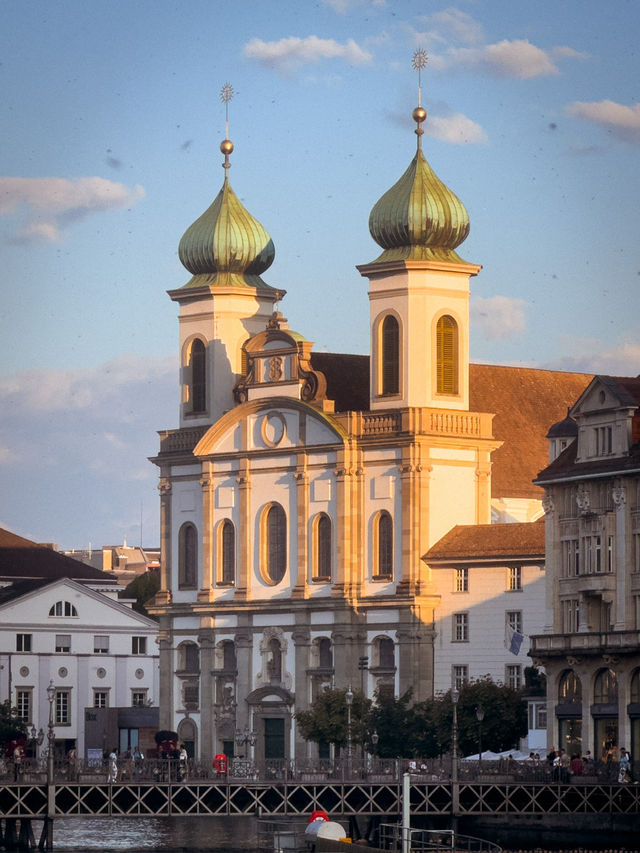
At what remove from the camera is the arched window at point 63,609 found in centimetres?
15425

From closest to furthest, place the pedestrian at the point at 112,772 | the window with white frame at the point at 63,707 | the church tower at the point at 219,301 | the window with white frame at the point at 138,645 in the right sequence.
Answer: the pedestrian at the point at 112,772 < the church tower at the point at 219,301 < the window with white frame at the point at 63,707 < the window with white frame at the point at 138,645

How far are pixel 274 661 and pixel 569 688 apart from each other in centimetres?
2419

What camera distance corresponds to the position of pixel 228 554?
138 m

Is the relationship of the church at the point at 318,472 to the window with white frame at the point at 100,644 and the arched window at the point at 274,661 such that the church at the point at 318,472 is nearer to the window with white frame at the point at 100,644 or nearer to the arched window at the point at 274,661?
the arched window at the point at 274,661

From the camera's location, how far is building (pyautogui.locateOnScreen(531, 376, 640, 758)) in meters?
109

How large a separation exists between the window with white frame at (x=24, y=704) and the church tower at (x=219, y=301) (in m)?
17.9

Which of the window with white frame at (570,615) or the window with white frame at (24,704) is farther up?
the window with white frame at (570,615)

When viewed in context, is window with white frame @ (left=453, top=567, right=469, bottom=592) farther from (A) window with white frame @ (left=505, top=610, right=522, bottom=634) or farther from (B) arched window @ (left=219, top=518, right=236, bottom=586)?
(B) arched window @ (left=219, top=518, right=236, bottom=586)

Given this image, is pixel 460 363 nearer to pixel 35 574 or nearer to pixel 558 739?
pixel 558 739

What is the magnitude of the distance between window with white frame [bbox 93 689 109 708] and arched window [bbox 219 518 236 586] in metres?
19.7

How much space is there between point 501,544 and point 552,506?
7.95 metres

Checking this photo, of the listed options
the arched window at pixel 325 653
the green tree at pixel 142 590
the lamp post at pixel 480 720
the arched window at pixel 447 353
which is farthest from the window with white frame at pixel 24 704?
the lamp post at pixel 480 720

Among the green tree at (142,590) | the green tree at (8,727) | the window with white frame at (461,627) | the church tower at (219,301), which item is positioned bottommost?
the green tree at (8,727)

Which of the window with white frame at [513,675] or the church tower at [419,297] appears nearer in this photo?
the window with white frame at [513,675]
